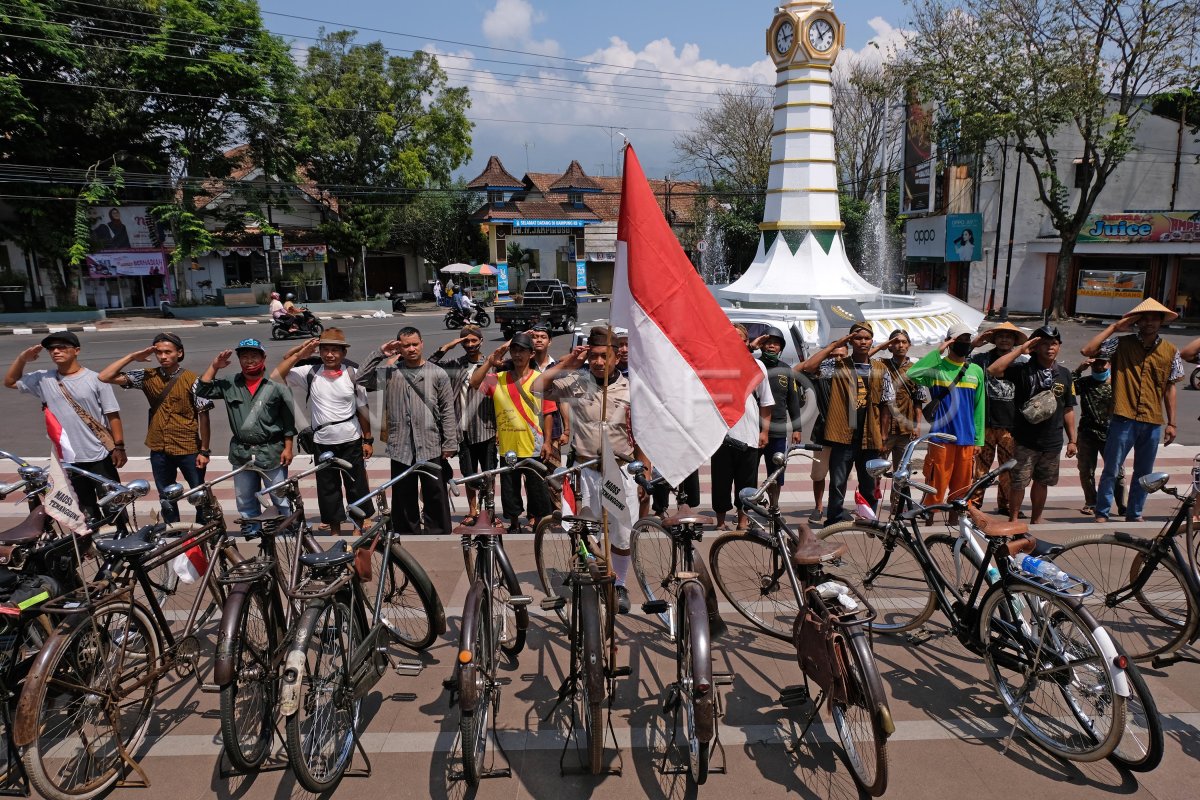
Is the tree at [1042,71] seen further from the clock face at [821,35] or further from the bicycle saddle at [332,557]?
the bicycle saddle at [332,557]

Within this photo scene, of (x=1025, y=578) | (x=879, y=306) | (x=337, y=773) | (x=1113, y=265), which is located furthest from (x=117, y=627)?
(x=1113, y=265)

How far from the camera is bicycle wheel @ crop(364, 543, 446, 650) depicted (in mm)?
4172

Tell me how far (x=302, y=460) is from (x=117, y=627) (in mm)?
5615

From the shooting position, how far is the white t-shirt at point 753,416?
4.50 m

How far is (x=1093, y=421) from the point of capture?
21.5ft

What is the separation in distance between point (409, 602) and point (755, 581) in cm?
206

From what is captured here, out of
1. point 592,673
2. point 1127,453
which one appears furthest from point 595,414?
point 1127,453

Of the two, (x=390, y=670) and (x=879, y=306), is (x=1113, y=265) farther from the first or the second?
(x=390, y=670)

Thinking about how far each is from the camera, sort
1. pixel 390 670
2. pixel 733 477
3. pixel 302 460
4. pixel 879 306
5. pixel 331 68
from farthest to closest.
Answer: pixel 331 68 → pixel 879 306 → pixel 302 460 → pixel 733 477 → pixel 390 670

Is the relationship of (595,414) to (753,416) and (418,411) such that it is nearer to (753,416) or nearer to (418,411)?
(753,416)

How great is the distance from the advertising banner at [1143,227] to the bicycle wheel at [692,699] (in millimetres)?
26986

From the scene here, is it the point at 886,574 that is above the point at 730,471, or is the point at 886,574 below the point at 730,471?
below

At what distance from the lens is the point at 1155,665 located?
403cm

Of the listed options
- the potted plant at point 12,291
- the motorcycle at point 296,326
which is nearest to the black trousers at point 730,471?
the motorcycle at point 296,326
